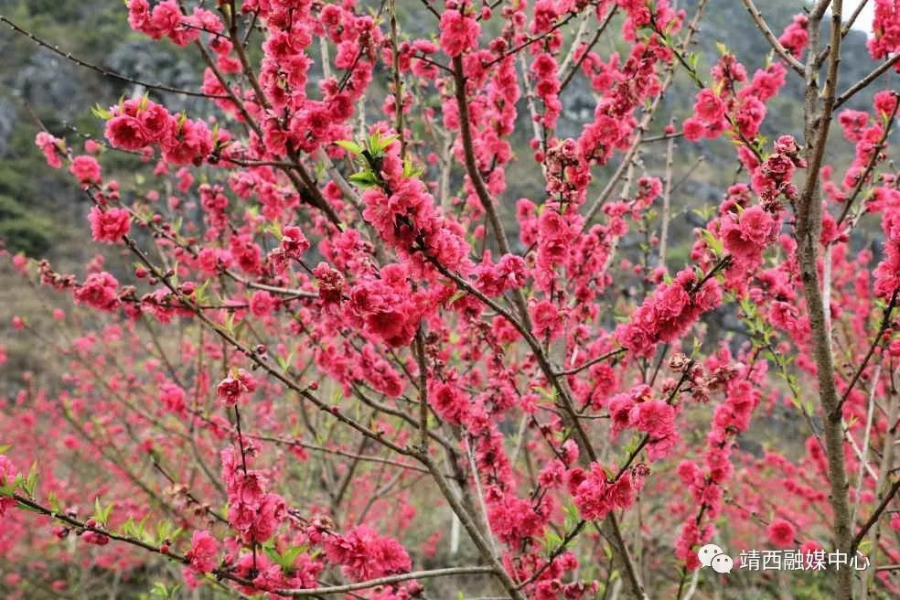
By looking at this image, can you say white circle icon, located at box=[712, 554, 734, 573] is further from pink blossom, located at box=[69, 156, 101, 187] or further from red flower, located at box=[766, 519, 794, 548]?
pink blossom, located at box=[69, 156, 101, 187]

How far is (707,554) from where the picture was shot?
2.64m

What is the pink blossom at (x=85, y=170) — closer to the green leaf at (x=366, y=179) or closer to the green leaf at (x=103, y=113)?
the green leaf at (x=103, y=113)

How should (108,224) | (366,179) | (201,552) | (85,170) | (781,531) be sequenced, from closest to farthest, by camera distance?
(366,179), (201,552), (108,224), (85,170), (781,531)

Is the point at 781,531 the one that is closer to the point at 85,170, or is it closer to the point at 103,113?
the point at 103,113

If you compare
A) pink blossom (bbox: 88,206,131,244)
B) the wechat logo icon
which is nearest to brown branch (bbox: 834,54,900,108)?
the wechat logo icon

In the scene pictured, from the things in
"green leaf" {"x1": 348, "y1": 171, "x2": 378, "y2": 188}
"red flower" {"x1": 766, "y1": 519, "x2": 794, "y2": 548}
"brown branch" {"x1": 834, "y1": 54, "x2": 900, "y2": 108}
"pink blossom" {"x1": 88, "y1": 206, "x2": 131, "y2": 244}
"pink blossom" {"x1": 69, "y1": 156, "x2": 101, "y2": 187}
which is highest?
"pink blossom" {"x1": 69, "y1": 156, "x2": 101, "y2": 187}

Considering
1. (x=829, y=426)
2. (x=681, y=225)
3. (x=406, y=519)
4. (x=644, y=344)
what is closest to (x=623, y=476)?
(x=644, y=344)

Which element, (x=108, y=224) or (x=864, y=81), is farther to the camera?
(x=108, y=224)

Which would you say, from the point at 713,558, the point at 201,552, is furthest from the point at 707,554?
the point at 201,552

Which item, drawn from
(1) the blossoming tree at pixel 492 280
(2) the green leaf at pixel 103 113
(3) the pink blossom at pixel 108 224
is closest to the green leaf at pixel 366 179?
(1) the blossoming tree at pixel 492 280

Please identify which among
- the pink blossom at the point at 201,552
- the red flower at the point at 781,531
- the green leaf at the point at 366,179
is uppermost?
the green leaf at the point at 366,179

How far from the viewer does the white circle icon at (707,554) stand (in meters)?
2.58

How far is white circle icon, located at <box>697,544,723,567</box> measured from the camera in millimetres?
2576

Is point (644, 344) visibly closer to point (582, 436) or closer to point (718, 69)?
point (582, 436)
